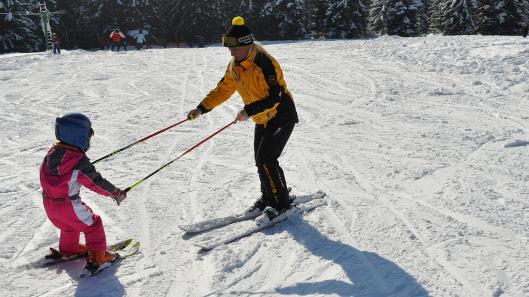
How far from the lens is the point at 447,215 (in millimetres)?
4750

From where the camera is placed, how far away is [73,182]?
381 cm

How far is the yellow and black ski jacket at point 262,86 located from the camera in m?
4.27

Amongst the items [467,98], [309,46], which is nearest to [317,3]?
[309,46]

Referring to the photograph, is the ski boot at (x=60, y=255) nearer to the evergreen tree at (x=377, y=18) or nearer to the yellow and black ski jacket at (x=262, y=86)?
the yellow and black ski jacket at (x=262, y=86)

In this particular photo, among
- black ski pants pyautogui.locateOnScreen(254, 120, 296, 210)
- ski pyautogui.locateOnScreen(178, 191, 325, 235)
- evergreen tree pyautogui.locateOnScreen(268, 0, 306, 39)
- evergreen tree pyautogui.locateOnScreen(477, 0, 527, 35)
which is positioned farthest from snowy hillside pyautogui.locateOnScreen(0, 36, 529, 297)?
evergreen tree pyautogui.locateOnScreen(268, 0, 306, 39)

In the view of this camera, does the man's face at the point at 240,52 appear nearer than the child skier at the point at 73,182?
No

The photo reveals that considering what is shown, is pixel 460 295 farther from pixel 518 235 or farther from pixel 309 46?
pixel 309 46

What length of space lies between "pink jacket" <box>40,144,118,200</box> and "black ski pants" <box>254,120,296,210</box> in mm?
1545

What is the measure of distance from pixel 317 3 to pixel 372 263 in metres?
43.5

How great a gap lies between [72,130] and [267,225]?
6.75 ft

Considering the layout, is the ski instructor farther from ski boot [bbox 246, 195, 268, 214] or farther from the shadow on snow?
the shadow on snow

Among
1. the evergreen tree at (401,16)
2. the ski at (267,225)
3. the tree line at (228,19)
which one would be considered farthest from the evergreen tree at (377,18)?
the ski at (267,225)

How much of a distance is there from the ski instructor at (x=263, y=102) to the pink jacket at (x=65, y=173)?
1.34 metres

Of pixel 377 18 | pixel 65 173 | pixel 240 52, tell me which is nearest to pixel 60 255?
pixel 65 173
